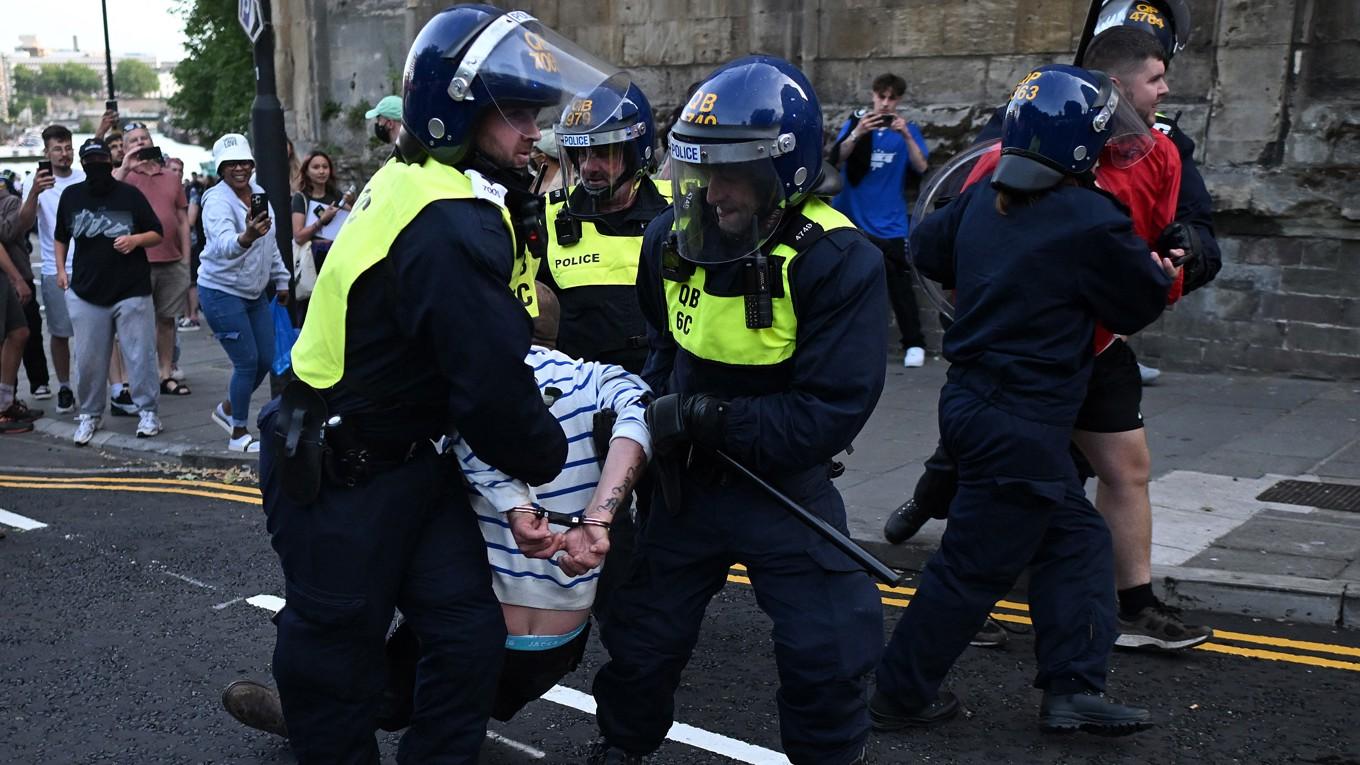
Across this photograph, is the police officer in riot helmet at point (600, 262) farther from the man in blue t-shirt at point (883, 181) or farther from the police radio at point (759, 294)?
the man in blue t-shirt at point (883, 181)

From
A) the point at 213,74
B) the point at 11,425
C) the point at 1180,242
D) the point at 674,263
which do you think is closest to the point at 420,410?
the point at 674,263

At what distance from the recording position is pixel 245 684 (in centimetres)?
403

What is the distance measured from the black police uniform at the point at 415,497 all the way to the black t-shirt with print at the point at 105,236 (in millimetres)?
6045

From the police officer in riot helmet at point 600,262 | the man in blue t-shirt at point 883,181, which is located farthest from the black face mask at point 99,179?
the police officer in riot helmet at point 600,262

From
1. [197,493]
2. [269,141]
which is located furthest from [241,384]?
[269,141]

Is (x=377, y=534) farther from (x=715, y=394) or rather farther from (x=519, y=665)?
(x=715, y=394)

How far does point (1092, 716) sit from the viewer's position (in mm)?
3922

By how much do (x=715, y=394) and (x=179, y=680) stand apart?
2.40m

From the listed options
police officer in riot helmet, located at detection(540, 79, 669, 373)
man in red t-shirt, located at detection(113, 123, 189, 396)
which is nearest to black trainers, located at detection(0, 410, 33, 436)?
man in red t-shirt, located at detection(113, 123, 189, 396)

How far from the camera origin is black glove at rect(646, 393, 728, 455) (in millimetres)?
3193

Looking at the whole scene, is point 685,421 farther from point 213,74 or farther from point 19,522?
point 213,74

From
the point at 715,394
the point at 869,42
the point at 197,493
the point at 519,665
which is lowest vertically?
the point at 197,493

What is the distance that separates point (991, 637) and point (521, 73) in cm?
279

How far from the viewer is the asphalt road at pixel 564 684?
4.02m
